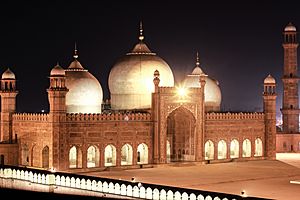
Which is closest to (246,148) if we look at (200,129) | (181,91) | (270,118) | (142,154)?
(270,118)

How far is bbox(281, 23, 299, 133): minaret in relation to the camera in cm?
2812

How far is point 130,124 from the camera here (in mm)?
22438

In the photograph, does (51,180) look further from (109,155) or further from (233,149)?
(233,149)

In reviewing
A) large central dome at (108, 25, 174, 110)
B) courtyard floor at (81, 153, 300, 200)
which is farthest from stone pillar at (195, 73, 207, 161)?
large central dome at (108, 25, 174, 110)

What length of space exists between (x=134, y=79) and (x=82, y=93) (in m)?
1.94

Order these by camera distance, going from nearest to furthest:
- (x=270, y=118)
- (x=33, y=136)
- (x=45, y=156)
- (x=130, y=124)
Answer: (x=33, y=136)
(x=45, y=156)
(x=130, y=124)
(x=270, y=118)

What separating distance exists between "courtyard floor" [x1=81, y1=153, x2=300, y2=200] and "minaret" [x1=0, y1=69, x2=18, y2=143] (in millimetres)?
3504

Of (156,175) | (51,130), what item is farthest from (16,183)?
(156,175)

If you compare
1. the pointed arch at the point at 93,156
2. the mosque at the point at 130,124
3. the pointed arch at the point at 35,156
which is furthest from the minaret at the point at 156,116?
the pointed arch at the point at 35,156

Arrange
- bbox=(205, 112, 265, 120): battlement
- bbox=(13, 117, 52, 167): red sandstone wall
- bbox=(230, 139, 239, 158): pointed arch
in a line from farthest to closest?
bbox=(230, 139, 239, 158): pointed arch < bbox=(205, 112, 265, 120): battlement < bbox=(13, 117, 52, 167): red sandstone wall

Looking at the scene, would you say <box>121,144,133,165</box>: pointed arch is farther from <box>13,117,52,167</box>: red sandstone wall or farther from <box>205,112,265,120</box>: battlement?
<box>205,112,265,120</box>: battlement

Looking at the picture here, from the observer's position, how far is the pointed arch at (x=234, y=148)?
25062 millimetres

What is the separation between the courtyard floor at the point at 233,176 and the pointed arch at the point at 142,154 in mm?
613

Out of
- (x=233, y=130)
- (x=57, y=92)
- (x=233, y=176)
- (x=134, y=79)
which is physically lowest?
(x=233, y=176)
